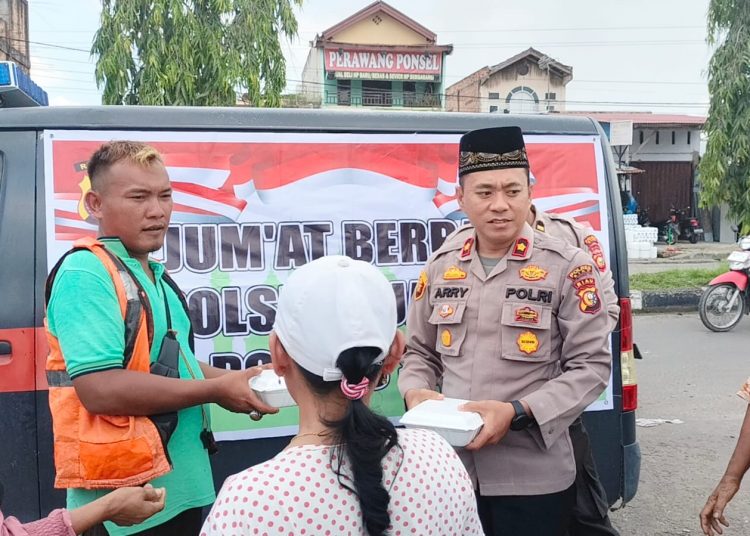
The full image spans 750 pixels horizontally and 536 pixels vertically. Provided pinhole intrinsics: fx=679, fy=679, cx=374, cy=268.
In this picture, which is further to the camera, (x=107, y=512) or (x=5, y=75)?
(x=5, y=75)

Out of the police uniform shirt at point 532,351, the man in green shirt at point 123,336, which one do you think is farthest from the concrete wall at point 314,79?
the man in green shirt at point 123,336

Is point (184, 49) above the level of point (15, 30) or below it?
below

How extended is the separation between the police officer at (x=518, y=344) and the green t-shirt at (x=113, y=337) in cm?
63

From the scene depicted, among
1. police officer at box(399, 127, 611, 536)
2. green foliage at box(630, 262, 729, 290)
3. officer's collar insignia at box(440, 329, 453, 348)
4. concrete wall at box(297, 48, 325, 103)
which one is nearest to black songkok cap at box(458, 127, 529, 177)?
police officer at box(399, 127, 611, 536)

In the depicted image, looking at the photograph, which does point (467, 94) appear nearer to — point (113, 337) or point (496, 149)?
point (496, 149)

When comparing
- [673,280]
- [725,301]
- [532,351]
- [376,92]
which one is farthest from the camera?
[376,92]

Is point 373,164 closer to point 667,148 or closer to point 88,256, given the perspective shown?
point 88,256

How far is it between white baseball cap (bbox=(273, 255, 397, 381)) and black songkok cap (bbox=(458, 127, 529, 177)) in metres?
1.01

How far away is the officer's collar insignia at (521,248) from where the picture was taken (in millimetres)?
2018

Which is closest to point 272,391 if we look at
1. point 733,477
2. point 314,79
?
point 733,477

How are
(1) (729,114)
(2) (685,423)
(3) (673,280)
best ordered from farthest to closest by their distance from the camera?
(1) (729,114) → (3) (673,280) → (2) (685,423)

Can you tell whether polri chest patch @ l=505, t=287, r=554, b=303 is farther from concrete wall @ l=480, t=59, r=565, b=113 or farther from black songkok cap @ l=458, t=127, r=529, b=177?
concrete wall @ l=480, t=59, r=565, b=113

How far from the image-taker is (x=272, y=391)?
164cm

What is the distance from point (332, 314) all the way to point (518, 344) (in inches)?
40.8
